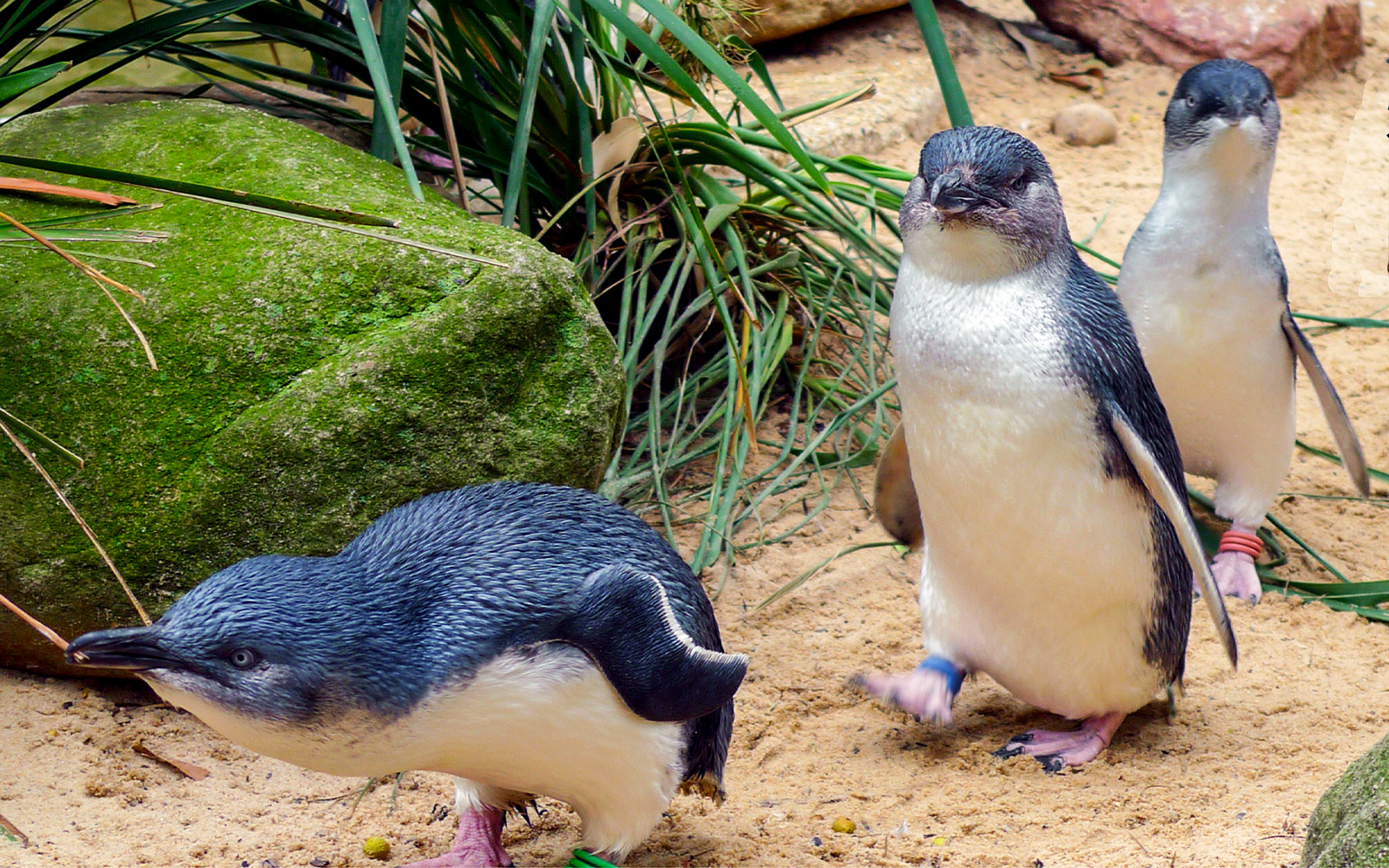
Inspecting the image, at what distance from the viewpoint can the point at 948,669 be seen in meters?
2.45

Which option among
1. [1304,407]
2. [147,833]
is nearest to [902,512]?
[147,833]

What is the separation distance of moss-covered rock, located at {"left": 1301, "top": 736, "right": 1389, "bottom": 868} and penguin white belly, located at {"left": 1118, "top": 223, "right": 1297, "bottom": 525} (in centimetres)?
164

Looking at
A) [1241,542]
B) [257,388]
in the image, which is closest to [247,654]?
[257,388]

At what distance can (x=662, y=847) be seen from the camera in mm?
2111

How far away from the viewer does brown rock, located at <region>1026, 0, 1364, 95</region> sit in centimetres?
654

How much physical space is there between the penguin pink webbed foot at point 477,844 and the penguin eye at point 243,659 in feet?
1.95

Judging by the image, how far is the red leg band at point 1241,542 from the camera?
335cm

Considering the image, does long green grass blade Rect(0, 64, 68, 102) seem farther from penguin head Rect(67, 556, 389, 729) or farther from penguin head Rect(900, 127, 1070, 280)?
penguin head Rect(900, 127, 1070, 280)

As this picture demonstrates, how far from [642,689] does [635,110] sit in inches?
80.6

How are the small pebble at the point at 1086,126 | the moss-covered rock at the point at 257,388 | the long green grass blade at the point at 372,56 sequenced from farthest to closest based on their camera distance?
the small pebble at the point at 1086,126, the moss-covered rock at the point at 257,388, the long green grass blade at the point at 372,56

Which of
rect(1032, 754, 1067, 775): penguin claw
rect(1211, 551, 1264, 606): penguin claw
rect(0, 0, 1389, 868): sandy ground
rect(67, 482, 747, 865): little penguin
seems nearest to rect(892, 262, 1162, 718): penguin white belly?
rect(1032, 754, 1067, 775): penguin claw

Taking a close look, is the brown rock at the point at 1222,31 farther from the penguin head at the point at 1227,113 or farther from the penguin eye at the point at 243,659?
the penguin eye at the point at 243,659

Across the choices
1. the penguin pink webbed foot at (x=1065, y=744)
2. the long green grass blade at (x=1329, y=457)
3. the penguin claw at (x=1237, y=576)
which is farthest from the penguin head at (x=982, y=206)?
the long green grass blade at (x=1329, y=457)

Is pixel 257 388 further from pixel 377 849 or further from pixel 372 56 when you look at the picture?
pixel 377 849
